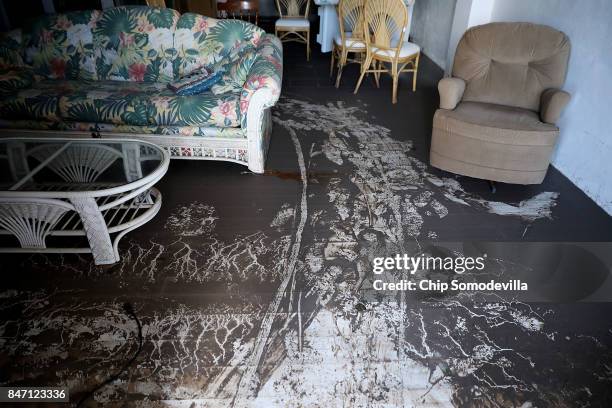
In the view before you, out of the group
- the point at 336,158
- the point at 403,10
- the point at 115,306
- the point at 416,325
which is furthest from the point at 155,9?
the point at 416,325

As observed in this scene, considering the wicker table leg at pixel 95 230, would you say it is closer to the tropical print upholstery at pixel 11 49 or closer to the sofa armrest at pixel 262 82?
the sofa armrest at pixel 262 82

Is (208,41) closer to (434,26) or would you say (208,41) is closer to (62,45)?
(62,45)

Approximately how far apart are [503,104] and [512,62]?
276mm

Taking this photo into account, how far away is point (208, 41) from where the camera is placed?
2.91 metres

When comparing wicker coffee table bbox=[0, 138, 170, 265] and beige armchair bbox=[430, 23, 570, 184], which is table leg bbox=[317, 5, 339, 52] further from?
wicker coffee table bbox=[0, 138, 170, 265]

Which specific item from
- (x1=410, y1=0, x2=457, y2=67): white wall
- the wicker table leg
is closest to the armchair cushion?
the wicker table leg

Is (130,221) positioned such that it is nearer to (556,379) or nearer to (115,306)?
(115,306)

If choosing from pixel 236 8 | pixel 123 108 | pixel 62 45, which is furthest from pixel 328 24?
pixel 123 108

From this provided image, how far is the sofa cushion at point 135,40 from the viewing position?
9.52 ft

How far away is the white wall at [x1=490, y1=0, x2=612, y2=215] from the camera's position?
92.4 inches

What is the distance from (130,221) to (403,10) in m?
2.76

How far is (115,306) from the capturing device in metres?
1.69

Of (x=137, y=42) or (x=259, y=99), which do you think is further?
(x=137, y=42)

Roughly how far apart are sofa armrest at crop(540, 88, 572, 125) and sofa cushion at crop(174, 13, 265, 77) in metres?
1.91
